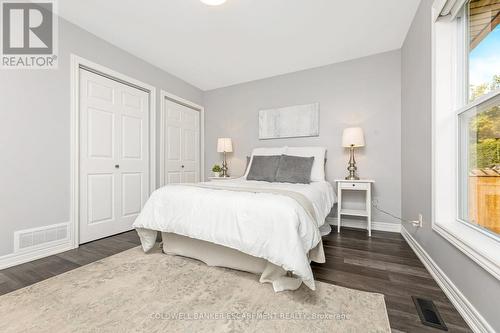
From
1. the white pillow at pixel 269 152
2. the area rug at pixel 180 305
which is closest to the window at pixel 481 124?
the area rug at pixel 180 305

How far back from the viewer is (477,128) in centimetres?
136

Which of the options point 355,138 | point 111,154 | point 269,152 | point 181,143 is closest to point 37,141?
point 111,154

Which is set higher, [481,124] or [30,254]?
[481,124]

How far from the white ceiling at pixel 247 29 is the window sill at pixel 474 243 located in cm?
211

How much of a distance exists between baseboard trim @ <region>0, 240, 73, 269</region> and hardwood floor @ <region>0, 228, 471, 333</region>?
79 millimetres

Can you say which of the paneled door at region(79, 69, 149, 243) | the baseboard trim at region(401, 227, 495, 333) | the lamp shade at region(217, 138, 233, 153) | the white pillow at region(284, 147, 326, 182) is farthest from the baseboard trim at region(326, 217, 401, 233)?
the paneled door at region(79, 69, 149, 243)

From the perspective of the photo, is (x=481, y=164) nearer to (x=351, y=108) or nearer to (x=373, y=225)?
(x=373, y=225)

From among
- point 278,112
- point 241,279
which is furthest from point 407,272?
point 278,112

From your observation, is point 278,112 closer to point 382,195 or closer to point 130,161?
point 382,195

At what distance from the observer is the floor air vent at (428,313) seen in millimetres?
1156

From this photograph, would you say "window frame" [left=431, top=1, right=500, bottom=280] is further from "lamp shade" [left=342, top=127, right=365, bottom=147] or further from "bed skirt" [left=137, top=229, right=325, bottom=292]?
"lamp shade" [left=342, top=127, right=365, bottom=147]

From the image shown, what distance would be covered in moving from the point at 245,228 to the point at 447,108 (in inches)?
70.1

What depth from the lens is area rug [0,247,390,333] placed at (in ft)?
3.75

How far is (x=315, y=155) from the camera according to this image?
307cm
